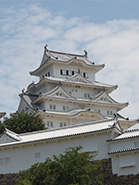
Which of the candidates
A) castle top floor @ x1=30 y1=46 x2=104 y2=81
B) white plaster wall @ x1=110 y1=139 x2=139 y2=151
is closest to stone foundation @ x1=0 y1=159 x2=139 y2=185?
white plaster wall @ x1=110 y1=139 x2=139 y2=151

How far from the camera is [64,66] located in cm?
5953

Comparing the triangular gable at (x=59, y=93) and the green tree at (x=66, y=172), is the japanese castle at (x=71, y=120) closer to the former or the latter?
the triangular gable at (x=59, y=93)

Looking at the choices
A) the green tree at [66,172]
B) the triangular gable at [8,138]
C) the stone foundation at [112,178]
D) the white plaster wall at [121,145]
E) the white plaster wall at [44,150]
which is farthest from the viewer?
the triangular gable at [8,138]

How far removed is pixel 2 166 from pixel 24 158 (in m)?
1.95

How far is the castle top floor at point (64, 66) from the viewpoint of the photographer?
58719 millimetres

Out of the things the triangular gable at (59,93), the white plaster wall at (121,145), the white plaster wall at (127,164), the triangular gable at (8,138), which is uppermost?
the triangular gable at (59,93)

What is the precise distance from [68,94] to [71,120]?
3783 mm

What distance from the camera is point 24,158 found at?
1280 inches

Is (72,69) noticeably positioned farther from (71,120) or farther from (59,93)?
(71,120)

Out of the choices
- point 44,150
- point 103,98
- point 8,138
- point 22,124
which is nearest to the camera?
point 44,150

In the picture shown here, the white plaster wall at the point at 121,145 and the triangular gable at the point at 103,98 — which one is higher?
the triangular gable at the point at 103,98

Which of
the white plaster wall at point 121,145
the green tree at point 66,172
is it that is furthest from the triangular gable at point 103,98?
the green tree at point 66,172

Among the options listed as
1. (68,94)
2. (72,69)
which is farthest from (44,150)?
(72,69)

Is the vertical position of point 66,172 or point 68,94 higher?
point 68,94
